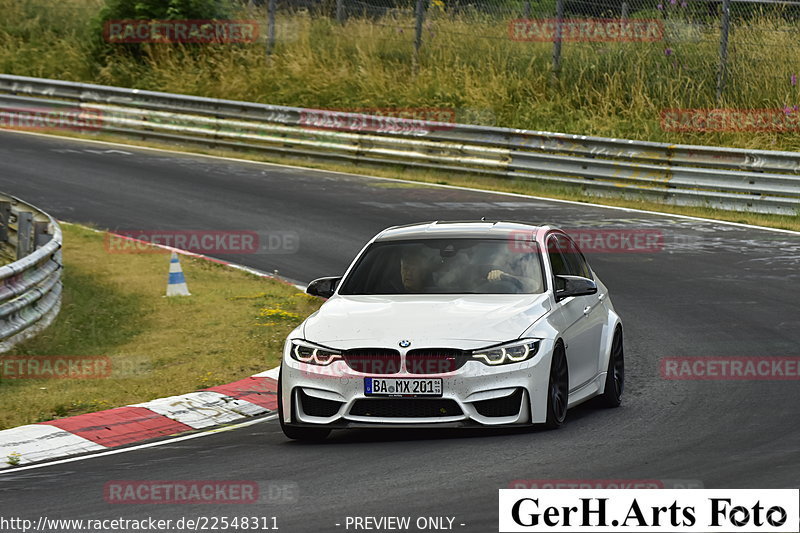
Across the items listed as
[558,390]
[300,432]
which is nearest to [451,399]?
[558,390]

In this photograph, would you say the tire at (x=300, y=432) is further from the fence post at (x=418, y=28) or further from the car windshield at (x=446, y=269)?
the fence post at (x=418, y=28)

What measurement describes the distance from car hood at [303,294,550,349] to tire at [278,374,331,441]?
0.53 meters

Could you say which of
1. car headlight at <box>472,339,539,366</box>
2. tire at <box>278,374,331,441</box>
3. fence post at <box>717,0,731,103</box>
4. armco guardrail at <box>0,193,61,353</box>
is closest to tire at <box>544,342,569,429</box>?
car headlight at <box>472,339,539,366</box>

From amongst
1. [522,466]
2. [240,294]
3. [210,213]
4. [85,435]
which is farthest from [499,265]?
[210,213]

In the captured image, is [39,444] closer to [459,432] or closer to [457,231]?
[459,432]

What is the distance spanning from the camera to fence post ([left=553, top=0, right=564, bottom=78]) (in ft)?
86.4

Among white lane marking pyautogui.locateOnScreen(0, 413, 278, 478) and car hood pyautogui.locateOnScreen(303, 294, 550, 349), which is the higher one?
car hood pyautogui.locateOnScreen(303, 294, 550, 349)

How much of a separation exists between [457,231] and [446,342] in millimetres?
1773

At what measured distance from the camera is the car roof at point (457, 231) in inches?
399

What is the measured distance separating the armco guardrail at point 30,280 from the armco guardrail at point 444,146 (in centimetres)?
1079

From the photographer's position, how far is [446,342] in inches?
339

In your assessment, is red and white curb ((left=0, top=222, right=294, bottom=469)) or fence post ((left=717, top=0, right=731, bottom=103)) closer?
red and white curb ((left=0, top=222, right=294, bottom=469))

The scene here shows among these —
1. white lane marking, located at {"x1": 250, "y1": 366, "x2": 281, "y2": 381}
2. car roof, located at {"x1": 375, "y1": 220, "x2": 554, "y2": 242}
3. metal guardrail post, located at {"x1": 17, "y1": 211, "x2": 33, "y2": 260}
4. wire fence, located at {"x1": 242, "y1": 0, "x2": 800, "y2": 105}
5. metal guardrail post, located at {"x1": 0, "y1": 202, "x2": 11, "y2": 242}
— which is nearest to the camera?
car roof, located at {"x1": 375, "y1": 220, "x2": 554, "y2": 242}

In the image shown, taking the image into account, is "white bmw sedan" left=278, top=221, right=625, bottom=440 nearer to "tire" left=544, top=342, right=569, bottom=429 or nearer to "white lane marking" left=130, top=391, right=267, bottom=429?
"tire" left=544, top=342, right=569, bottom=429
